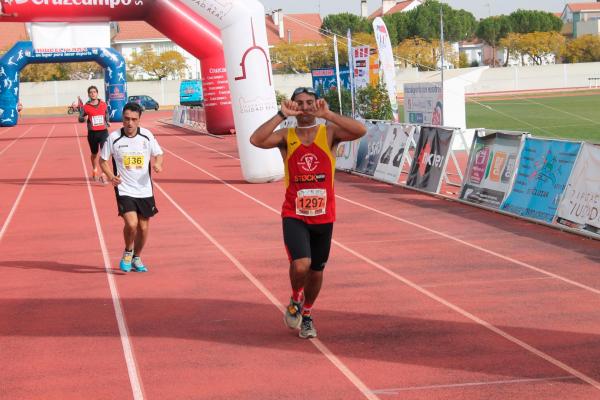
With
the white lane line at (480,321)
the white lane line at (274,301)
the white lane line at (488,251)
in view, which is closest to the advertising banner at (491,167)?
the white lane line at (488,251)

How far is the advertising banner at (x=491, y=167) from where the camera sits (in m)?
15.3

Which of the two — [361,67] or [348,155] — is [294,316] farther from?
[361,67]

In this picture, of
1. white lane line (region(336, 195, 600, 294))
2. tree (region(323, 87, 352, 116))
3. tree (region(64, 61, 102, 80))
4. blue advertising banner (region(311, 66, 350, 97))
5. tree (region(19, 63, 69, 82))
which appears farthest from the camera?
tree (region(64, 61, 102, 80))

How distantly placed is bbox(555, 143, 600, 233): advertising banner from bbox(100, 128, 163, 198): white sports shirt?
530cm

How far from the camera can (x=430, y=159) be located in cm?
1842

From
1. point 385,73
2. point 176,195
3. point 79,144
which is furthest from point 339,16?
point 176,195

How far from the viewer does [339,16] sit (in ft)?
390

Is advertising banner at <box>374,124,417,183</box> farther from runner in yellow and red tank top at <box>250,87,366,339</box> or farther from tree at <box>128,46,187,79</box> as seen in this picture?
tree at <box>128,46,187,79</box>

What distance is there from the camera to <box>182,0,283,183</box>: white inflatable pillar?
20375mm

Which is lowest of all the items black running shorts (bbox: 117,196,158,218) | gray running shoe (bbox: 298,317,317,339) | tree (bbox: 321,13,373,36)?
gray running shoe (bbox: 298,317,317,339)

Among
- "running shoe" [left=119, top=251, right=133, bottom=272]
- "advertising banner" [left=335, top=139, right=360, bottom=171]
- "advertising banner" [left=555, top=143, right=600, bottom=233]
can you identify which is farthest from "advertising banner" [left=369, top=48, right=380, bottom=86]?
"running shoe" [left=119, top=251, right=133, bottom=272]

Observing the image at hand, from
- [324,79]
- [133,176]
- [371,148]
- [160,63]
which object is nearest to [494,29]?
[160,63]

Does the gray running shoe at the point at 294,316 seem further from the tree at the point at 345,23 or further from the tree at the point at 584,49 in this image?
the tree at the point at 345,23

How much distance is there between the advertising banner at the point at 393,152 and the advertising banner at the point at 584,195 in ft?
20.5
